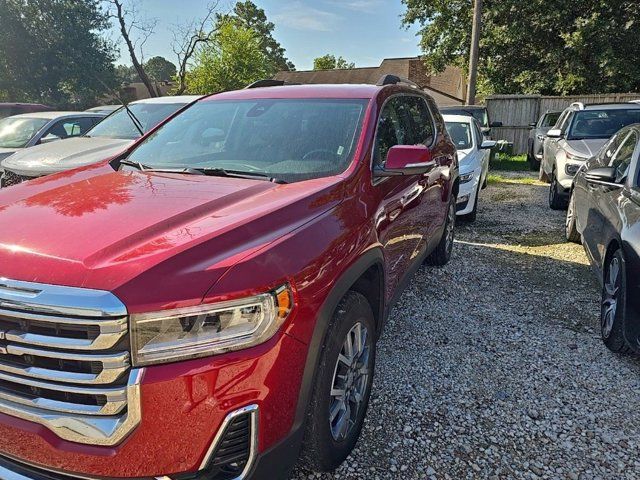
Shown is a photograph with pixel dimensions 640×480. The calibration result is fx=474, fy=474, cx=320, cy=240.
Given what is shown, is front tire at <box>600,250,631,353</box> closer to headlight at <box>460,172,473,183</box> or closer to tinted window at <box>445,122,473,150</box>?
headlight at <box>460,172,473,183</box>

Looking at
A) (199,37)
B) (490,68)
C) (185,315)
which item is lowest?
(185,315)

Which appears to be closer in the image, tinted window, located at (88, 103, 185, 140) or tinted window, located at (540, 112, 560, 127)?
tinted window, located at (88, 103, 185, 140)

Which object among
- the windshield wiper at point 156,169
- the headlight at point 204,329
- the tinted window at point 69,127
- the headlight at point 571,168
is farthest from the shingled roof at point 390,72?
the headlight at point 204,329

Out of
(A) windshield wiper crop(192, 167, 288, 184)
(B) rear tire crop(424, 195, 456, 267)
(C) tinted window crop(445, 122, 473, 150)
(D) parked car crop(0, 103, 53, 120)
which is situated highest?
(D) parked car crop(0, 103, 53, 120)

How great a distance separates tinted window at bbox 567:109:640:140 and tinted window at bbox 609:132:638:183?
4.16m

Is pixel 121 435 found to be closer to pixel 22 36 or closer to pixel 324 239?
pixel 324 239

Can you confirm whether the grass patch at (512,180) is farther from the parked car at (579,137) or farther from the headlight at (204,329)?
A: the headlight at (204,329)

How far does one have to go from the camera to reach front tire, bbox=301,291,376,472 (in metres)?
2.03

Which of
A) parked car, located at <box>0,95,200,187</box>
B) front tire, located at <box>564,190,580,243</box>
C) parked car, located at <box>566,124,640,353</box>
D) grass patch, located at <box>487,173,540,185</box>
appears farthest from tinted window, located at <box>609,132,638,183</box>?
grass patch, located at <box>487,173,540,185</box>

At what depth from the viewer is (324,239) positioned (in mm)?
2059

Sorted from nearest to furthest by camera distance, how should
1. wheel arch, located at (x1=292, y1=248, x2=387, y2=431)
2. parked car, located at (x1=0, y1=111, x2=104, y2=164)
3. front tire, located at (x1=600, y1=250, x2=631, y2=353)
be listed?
wheel arch, located at (x1=292, y1=248, x2=387, y2=431) < front tire, located at (x1=600, y1=250, x2=631, y2=353) < parked car, located at (x1=0, y1=111, x2=104, y2=164)

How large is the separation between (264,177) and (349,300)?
87 cm

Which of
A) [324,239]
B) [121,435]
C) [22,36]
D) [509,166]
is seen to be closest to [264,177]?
[324,239]

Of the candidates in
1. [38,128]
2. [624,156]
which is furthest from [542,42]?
[38,128]
